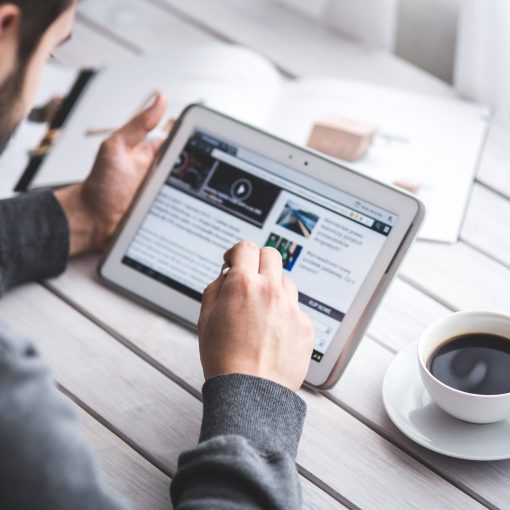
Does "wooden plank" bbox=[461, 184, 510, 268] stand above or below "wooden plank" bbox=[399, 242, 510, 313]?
above

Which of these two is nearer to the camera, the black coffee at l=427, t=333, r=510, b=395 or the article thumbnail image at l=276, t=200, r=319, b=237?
the black coffee at l=427, t=333, r=510, b=395

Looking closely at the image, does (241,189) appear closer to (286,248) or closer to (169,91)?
(286,248)

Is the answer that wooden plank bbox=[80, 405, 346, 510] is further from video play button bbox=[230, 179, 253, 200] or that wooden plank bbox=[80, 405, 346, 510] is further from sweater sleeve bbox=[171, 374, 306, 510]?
video play button bbox=[230, 179, 253, 200]

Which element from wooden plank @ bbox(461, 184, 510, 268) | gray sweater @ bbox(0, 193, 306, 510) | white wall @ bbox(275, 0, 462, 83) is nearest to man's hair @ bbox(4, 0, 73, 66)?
gray sweater @ bbox(0, 193, 306, 510)

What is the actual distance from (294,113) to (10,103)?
0.54 metres

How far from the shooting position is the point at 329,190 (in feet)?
2.96

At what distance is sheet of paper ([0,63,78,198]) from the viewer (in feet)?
3.58

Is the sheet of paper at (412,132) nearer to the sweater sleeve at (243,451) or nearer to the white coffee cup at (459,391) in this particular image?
the white coffee cup at (459,391)

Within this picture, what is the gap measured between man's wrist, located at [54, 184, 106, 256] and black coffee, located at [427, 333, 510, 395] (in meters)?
0.41

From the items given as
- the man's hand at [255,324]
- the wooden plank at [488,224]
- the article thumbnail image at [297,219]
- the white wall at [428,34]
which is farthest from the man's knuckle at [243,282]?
the white wall at [428,34]

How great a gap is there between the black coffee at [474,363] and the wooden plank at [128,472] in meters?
0.26

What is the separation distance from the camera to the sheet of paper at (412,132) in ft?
3.51

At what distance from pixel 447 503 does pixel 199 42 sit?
2.76 ft

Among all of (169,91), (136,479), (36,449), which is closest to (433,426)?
(136,479)
